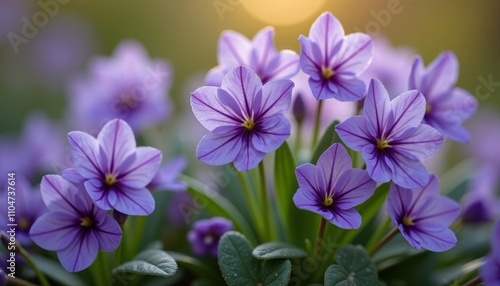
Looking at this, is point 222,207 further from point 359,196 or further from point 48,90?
point 48,90

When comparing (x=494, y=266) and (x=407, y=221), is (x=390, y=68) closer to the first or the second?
(x=407, y=221)

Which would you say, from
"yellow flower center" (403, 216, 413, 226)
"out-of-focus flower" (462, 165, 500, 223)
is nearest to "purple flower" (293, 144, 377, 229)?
"yellow flower center" (403, 216, 413, 226)

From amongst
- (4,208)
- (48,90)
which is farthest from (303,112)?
(48,90)

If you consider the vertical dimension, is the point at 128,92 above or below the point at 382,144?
above

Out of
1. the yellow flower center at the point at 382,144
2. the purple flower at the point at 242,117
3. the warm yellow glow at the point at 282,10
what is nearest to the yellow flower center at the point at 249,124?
the purple flower at the point at 242,117

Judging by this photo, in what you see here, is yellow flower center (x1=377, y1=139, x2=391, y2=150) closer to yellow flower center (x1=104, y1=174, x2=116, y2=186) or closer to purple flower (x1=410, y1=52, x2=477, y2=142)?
purple flower (x1=410, y1=52, x2=477, y2=142)

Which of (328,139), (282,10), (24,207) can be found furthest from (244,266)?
(282,10)
